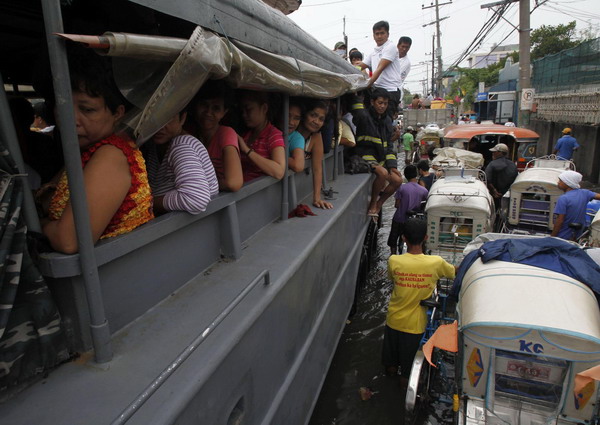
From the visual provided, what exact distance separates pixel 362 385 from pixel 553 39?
148 feet

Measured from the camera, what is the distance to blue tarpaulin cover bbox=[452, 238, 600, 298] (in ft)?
8.98

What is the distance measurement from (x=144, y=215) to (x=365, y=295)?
481 cm

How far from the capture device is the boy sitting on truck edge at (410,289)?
11.9ft

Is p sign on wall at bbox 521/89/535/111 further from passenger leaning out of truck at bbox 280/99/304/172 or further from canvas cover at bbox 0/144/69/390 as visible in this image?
canvas cover at bbox 0/144/69/390

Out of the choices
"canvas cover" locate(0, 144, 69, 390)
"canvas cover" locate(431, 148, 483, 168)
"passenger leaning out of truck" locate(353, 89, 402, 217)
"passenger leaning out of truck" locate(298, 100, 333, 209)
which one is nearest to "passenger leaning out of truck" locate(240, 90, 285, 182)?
"passenger leaning out of truck" locate(298, 100, 333, 209)

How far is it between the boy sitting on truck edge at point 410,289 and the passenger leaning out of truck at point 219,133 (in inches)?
73.0

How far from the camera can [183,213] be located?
6.25 ft

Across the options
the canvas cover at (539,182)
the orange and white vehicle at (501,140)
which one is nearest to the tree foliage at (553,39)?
the orange and white vehicle at (501,140)

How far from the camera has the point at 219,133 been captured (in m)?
2.61

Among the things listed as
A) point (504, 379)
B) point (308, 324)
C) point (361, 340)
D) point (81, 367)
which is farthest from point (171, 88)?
point (361, 340)

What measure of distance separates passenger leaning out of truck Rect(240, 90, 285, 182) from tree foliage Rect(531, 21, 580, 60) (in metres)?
43.8

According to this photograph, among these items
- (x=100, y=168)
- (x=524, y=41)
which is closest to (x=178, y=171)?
(x=100, y=168)

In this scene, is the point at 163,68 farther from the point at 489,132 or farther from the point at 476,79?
the point at 476,79

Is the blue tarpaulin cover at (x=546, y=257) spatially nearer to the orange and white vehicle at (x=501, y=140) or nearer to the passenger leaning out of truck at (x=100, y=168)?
the passenger leaning out of truck at (x=100, y=168)
